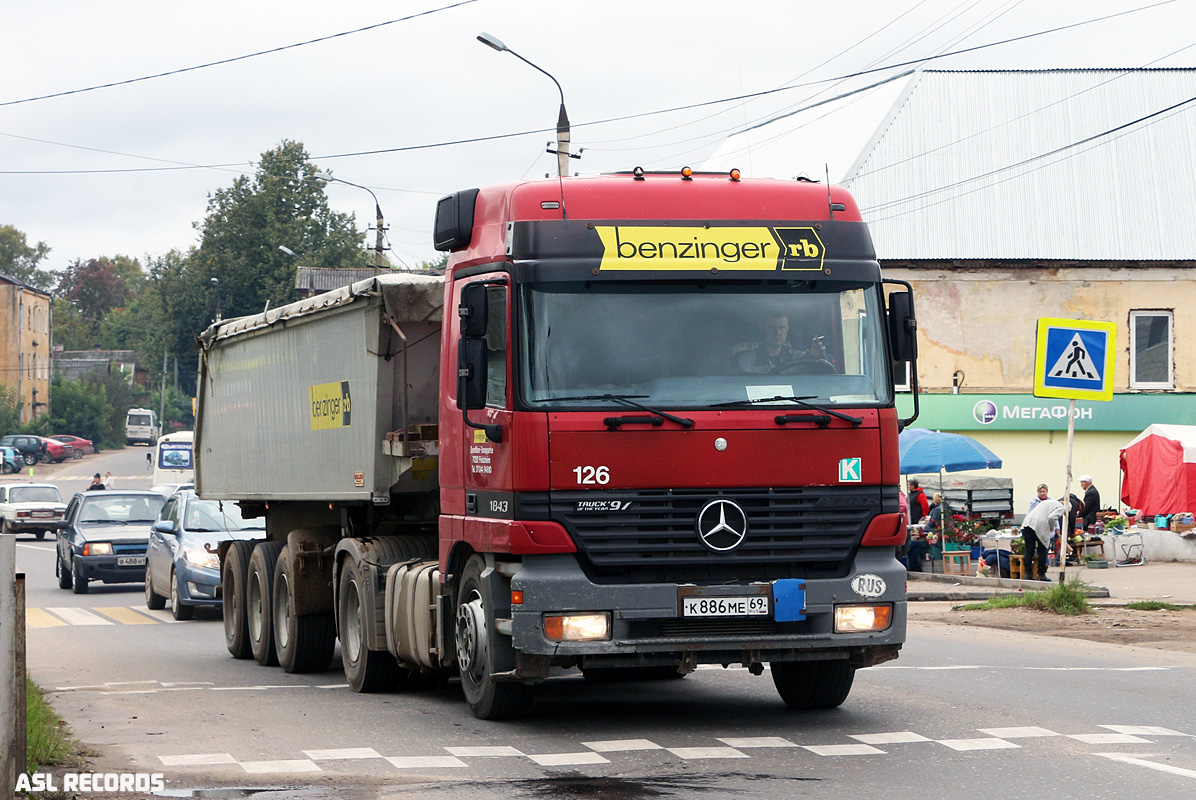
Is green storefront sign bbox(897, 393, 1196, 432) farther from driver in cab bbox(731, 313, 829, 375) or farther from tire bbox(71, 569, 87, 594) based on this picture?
driver in cab bbox(731, 313, 829, 375)

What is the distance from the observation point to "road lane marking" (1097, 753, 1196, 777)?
7879mm

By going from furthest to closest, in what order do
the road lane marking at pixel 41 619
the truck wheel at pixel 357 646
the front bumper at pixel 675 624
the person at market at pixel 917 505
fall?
the person at market at pixel 917 505 < the road lane marking at pixel 41 619 < the truck wheel at pixel 357 646 < the front bumper at pixel 675 624

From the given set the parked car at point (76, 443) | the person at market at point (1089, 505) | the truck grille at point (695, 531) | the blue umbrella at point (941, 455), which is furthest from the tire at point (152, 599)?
the parked car at point (76, 443)

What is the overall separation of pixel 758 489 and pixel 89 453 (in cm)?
10266

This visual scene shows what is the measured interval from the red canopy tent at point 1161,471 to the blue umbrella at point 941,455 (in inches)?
259

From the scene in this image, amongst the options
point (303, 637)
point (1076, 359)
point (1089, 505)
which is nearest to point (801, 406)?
point (303, 637)

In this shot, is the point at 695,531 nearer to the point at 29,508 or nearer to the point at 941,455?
the point at 941,455

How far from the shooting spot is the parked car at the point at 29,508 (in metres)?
43.8

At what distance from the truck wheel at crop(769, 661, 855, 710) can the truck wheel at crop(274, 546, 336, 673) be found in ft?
15.5

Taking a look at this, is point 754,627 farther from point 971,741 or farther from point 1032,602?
point 1032,602

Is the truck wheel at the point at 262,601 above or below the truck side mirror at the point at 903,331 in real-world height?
below

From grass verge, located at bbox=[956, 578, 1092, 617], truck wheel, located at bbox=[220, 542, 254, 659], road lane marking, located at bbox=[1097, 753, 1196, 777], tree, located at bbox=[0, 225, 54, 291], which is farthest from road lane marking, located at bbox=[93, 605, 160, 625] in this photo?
tree, located at bbox=[0, 225, 54, 291]

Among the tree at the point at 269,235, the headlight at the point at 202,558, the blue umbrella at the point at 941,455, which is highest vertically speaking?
the tree at the point at 269,235

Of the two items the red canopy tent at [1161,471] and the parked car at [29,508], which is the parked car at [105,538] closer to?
Answer: the parked car at [29,508]
